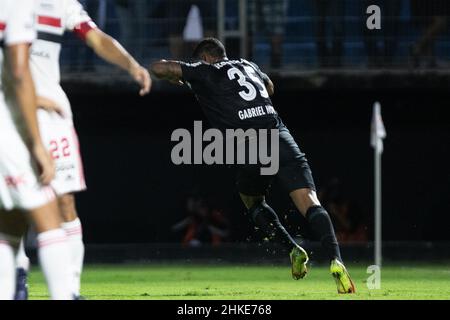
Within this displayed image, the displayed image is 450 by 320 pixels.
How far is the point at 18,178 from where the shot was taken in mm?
6637

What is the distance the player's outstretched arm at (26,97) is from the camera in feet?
21.1

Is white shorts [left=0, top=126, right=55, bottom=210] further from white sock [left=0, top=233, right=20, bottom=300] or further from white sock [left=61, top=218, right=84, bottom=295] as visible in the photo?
white sock [left=61, top=218, right=84, bottom=295]

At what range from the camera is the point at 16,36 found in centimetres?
650

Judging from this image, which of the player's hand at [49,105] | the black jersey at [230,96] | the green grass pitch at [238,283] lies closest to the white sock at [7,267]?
the player's hand at [49,105]

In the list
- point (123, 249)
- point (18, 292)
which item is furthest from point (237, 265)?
point (18, 292)

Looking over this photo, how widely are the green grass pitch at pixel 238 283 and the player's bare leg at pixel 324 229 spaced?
0.15 m

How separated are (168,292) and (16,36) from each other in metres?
5.49

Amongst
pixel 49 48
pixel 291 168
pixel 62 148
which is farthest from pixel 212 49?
pixel 62 148

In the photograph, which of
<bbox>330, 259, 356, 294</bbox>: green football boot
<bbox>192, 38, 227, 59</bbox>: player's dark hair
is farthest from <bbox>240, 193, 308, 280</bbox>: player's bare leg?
<bbox>192, 38, 227, 59</bbox>: player's dark hair

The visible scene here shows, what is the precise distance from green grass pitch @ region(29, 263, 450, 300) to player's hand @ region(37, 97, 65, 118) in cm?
304

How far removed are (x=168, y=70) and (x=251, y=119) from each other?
90 centimetres

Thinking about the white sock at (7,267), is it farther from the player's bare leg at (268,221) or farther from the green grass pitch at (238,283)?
the player's bare leg at (268,221)

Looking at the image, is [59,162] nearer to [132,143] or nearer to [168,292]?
[168,292]

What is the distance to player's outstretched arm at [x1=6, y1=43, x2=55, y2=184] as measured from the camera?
21.1ft
